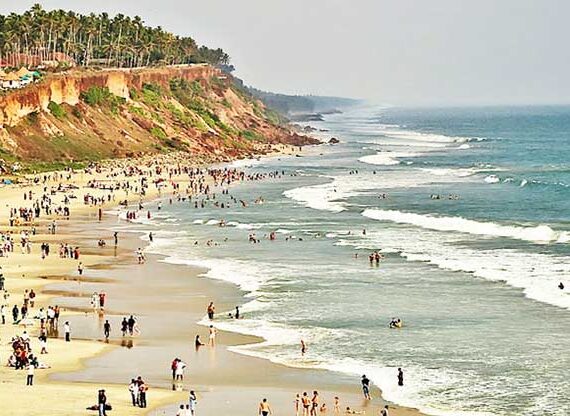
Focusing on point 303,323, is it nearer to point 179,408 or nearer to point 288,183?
point 179,408

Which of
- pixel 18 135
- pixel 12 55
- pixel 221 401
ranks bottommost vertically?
pixel 221 401

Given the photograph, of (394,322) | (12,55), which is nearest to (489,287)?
(394,322)

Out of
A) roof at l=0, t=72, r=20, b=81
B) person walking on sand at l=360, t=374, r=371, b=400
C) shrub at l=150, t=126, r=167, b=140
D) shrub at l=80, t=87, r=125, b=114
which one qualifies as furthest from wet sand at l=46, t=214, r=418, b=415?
shrub at l=150, t=126, r=167, b=140

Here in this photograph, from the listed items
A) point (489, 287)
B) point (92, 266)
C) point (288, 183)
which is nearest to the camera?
point (489, 287)

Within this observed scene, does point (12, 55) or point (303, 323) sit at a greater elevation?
point (12, 55)

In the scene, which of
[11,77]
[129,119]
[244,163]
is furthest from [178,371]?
[129,119]

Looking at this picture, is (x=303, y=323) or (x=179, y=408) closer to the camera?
(x=179, y=408)

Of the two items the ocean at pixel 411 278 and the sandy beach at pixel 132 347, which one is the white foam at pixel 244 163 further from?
the sandy beach at pixel 132 347

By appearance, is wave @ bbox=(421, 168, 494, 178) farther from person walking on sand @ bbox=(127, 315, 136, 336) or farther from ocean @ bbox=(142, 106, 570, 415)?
person walking on sand @ bbox=(127, 315, 136, 336)
